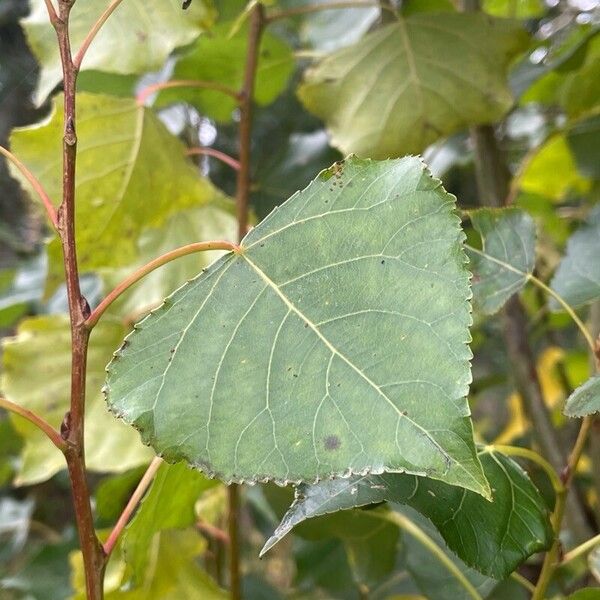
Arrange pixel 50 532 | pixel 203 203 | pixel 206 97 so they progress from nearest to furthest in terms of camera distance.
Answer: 1. pixel 203 203
2. pixel 206 97
3. pixel 50 532

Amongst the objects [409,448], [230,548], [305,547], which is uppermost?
[409,448]

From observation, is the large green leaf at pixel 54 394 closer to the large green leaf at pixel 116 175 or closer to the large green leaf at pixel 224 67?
the large green leaf at pixel 116 175

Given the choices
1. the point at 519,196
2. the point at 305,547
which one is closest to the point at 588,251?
the point at 519,196

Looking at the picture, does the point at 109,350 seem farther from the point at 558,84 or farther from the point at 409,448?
the point at 558,84

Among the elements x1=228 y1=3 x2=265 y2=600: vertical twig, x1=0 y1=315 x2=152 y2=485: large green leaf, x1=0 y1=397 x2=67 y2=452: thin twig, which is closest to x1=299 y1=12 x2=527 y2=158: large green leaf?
x1=228 y1=3 x2=265 y2=600: vertical twig

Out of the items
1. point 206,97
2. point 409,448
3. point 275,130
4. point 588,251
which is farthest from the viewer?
point 275,130

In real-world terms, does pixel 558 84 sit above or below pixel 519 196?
above

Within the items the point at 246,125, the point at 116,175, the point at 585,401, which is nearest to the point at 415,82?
the point at 246,125

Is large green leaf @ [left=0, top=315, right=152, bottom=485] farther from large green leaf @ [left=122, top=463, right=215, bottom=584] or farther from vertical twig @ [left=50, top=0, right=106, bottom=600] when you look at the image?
vertical twig @ [left=50, top=0, right=106, bottom=600]
